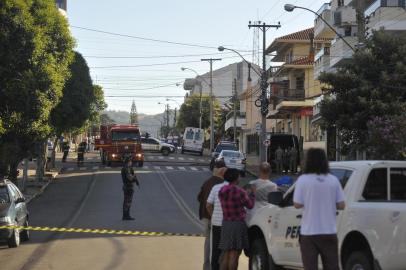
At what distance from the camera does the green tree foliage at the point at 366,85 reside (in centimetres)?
2416

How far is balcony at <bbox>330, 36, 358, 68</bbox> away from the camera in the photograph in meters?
36.3

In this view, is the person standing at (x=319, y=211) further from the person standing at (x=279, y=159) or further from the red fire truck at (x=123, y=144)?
the red fire truck at (x=123, y=144)

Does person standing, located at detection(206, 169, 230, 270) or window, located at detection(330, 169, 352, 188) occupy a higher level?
window, located at detection(330, 169, 352, 188)

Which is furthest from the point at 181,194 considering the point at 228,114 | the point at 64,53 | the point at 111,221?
the point at 228,114

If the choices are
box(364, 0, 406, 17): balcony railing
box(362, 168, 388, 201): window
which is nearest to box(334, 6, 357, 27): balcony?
box(364, 0, 406, 17): balcony railing

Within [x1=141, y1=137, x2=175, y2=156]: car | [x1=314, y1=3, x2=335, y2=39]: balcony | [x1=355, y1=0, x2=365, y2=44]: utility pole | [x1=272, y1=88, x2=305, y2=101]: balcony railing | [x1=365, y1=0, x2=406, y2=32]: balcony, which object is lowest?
[x1=141, y1=137, x2=175, y2=156]: car

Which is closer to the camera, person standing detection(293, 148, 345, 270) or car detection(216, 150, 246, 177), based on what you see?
person standing detection(293, 148, 345, 270)

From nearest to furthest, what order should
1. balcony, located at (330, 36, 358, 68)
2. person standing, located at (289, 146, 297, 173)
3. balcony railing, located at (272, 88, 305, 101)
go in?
balcony, located at (330, 36, 358, 68), person standing, located at (289, 146, 297, 173), balcony railing, located at (272, 88, 305, 101)

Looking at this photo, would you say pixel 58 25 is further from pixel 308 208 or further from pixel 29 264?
pixel 308 208

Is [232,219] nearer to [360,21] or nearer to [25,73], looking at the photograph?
[25,73]

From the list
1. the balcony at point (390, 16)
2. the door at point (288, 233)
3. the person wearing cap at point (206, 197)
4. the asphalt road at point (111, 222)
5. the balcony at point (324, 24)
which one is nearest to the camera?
the door at point (288, 233)

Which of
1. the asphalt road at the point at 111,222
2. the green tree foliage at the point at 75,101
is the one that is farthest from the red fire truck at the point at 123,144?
the green tree foliage at the point at 75,101

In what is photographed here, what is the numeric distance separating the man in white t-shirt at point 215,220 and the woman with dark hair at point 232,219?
0.87 ft

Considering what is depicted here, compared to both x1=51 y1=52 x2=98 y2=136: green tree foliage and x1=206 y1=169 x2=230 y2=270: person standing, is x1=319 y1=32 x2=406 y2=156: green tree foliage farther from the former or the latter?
x1=51 y1=52 x2=98 y2=136: green tree foliage
